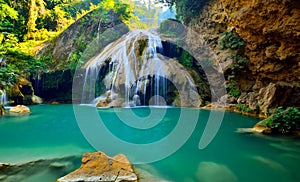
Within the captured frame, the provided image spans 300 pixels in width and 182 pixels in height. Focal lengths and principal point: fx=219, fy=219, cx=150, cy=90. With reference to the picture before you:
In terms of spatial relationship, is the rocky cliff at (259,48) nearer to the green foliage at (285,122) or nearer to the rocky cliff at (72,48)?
the green foliage at (285,122)

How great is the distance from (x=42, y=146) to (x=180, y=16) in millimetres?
15508

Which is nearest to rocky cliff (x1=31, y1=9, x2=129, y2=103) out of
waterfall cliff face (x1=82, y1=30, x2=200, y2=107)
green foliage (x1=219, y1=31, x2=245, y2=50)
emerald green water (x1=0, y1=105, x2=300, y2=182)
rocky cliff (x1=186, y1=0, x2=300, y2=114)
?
waterfall cliff face (x1=82, y1=30, x2=200, y2=107)

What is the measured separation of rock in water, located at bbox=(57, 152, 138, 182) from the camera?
286 cm

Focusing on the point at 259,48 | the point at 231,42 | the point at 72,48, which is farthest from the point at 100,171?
the point at 72,48

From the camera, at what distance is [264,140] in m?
5.32

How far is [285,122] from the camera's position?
597 centimetres

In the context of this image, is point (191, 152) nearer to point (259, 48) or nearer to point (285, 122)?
point (285, 122)

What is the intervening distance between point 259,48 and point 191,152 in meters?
6.85

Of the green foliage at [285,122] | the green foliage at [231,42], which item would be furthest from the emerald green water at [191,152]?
the green foliage at [231,42]

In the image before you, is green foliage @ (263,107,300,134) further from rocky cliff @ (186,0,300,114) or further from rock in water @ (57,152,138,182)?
rock in water @ (57,152,138,182)

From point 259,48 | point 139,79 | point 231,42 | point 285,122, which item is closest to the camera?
point 285,122

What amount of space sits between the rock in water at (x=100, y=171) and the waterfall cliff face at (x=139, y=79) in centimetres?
882

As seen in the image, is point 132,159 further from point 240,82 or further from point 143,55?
point 143,55

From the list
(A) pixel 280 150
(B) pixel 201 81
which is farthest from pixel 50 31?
(A) pixel 280 150
